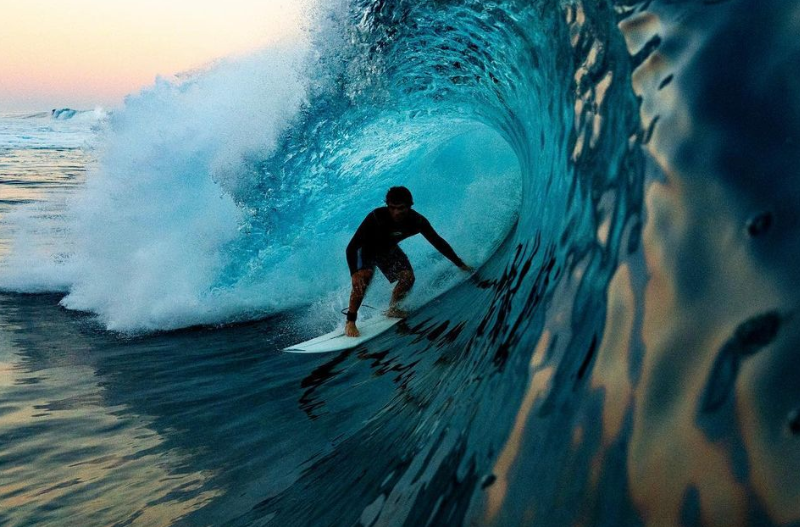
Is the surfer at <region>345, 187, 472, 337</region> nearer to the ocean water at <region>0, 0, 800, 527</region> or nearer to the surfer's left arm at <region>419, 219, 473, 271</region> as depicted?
the surfer's left arm at <region>419, 219, 473, 271</region>

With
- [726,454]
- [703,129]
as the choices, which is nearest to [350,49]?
[703,129]

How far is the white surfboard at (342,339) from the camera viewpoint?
484cm

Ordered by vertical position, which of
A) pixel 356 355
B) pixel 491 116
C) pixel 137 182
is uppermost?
pixel 137 182

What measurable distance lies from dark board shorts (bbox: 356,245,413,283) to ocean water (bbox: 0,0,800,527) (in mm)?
400

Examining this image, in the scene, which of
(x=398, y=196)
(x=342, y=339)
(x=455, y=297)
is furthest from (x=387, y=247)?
(x=342, y=339)

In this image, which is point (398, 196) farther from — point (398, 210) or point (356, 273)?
point (356, 273)

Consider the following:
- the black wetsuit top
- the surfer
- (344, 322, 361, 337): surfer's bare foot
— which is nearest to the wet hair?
the surfer

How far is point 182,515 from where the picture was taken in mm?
2424

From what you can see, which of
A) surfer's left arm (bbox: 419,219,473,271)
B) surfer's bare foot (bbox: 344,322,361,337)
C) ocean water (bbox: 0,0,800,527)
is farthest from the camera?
surfer's left arm (bbox: 419,219,473,271)

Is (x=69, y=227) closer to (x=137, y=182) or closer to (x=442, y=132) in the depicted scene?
(x=137, y=182)

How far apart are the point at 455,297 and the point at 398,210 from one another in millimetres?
972

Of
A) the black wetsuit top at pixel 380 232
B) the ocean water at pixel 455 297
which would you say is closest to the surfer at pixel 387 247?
the black wetsuit top at pixel 380 232

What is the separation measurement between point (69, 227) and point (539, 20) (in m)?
8.60

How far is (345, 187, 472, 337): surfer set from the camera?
4953 millimetres
